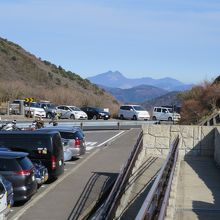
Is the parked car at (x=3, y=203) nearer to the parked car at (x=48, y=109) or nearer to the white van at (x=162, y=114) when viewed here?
the parked car at (x=48, y=109)

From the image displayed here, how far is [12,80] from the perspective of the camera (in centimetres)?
9575

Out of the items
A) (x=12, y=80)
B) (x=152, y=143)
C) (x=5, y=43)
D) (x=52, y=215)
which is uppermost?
(x=5, y=43)

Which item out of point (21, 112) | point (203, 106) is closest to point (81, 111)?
point (21, 112)

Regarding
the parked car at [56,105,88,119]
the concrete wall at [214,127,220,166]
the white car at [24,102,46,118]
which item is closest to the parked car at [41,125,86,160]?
the concrete wall at [214,127,220,166]

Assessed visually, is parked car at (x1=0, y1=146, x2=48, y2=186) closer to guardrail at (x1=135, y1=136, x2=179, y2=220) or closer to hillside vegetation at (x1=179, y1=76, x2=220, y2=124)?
guardrail at (x1=135, y1=136, x2=179, y2=220)

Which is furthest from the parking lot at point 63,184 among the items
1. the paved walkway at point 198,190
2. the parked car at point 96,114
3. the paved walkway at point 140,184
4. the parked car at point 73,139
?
the parked car at point 96,114

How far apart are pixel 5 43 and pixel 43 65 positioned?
330 inches

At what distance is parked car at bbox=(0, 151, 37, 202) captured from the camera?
1415cm

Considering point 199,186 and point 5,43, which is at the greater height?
point 5,43

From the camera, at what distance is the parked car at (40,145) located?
17.8 metres

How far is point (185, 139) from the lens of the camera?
63.9 ft

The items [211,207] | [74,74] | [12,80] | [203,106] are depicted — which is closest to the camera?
[211,207]

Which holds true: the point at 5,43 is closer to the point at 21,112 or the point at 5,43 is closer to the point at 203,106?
the point at 21,112

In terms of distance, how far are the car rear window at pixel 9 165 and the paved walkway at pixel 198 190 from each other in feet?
13.2
